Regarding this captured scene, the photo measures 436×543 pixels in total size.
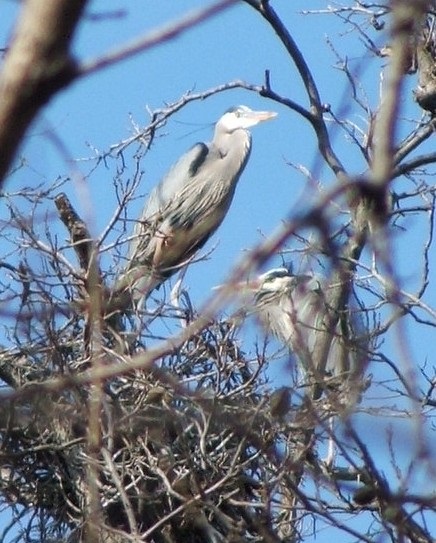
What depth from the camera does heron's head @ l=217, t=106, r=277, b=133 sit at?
901 cm

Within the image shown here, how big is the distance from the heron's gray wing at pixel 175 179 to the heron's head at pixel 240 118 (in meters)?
0.55

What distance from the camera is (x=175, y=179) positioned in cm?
805

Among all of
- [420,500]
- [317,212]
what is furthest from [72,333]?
[317,212]

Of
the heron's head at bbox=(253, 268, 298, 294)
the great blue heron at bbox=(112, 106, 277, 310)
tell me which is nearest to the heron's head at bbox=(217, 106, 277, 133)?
the great blue heron at bbox=(112, 106, 277, 310)

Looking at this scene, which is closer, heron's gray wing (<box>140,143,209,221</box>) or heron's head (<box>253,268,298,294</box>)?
heron's head (<box>253,268,298,294</box>)

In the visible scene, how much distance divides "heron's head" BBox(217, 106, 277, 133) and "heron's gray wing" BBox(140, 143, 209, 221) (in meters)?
0.55

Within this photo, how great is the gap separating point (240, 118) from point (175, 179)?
1.19m

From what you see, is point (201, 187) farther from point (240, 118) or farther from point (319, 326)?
point (319, 326)

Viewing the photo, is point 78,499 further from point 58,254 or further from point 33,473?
point 58,254

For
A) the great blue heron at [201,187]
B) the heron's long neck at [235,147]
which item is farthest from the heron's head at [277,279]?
the heron's long neck at [235,147]

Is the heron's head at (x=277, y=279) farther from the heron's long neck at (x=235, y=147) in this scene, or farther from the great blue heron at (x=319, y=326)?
the heron's long neck at (x=235, y=147)

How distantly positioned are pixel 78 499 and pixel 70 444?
0.95 ft

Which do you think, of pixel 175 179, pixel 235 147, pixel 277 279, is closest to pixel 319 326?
pixel 277 279

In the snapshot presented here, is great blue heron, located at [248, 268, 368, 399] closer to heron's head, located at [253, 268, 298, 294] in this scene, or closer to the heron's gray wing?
heron's head, located at [253, 268, 298, 294]
